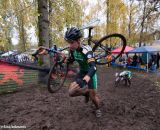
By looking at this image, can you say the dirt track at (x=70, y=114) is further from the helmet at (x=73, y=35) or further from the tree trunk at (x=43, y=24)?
the tree trunk at (x=43, y=24)

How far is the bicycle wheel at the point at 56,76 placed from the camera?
19.7 feet

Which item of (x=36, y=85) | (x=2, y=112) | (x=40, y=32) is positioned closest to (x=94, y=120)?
(x=2, y=112)

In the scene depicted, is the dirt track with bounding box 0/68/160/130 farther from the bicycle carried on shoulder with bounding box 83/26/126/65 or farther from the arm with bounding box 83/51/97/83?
the bicycle carried on shoulder with bounding box 83/26/126/65

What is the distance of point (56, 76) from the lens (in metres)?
6.23

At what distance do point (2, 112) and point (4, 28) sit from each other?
5.60 meters

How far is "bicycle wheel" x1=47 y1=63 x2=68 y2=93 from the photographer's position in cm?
602

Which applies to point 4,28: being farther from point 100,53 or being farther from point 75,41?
point 75,41

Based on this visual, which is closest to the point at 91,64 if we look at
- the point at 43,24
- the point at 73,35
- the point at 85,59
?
the point at 85,59

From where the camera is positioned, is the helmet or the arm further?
the helmet

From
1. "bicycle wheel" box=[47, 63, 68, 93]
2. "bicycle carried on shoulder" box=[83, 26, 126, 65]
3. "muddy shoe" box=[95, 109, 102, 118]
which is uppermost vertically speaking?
"bicycle carried on shoulder" box=[83, 26, 126, 65]

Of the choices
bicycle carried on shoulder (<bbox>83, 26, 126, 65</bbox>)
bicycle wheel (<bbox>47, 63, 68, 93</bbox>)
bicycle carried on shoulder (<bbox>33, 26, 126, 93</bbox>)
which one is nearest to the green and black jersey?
bicycle carried on shoulder (<bbox>33, 26, 126, 93</bbox>)

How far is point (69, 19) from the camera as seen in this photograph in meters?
12.1

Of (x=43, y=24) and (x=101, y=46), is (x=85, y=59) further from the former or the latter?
(x=43, y=24)

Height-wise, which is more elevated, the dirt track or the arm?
the arm
